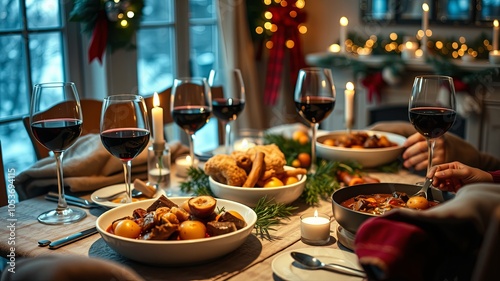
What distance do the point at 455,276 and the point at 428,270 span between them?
0.18 meters

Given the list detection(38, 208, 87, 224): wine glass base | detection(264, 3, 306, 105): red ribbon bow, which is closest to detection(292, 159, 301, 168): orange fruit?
detection(38, 208, 87, 224): wine glass base

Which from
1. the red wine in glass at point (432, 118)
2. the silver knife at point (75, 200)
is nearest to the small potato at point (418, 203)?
the red wine in glass at point (432, 118)

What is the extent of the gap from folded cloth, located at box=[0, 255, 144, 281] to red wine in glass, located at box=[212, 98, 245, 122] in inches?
39.2

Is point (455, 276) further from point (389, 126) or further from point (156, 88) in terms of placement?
point (156, 88)

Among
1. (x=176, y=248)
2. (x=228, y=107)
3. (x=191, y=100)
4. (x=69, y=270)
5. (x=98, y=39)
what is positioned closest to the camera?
(x=69, y=270)

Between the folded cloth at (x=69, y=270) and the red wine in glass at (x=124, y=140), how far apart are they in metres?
0.48

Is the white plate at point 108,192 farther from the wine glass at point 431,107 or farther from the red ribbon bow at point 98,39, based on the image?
the red ribbon bow at point 98,39

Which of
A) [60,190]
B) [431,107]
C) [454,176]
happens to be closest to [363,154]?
[431,107]

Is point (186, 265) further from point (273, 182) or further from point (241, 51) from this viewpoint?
point (241, 51)

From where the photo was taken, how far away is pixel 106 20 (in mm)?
2904

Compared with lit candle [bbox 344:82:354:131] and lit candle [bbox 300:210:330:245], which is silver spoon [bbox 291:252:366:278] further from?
lit candle [bbox 344:82:354:131]

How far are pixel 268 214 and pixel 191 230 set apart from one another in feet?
0.92

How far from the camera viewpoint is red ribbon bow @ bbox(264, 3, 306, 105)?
13.1 feet

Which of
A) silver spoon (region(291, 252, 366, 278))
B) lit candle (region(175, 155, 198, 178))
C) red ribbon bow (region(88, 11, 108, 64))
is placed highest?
red ribbon bow (region(88, 11, 108, 64))
